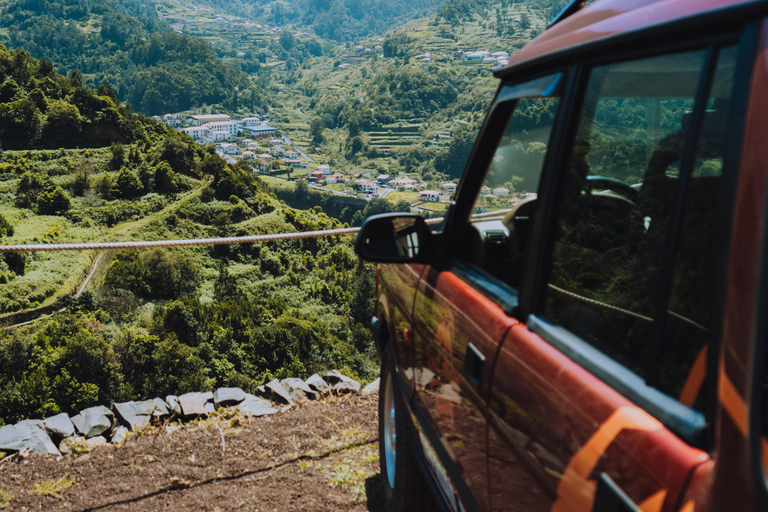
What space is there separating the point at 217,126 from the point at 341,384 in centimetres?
7564

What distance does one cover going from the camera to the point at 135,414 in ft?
11.0

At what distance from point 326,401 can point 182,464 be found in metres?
0.97

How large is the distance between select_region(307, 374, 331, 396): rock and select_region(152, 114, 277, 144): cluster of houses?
70.6 metres

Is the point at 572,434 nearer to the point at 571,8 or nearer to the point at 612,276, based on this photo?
the point at 612,276

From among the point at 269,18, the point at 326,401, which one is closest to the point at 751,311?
the point at 326,401

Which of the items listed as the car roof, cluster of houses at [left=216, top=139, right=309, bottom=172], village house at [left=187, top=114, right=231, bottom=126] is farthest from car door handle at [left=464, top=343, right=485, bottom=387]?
village house at [left=187, top=114, right=231, bottom=126]

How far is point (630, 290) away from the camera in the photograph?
2.81 ft

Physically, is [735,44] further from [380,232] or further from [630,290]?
[380,232]

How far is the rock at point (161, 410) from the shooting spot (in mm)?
3404

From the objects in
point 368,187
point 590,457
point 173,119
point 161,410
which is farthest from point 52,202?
point 173,119

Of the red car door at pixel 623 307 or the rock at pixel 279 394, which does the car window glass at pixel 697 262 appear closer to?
the red car door at pixel 623 307

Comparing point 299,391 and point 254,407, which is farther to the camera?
point 299,391

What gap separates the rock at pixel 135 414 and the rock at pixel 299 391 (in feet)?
2.62

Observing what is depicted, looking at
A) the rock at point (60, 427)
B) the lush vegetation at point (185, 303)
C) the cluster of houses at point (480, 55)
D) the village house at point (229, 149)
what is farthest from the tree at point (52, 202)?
the cluster of houses at point (480, 55)
